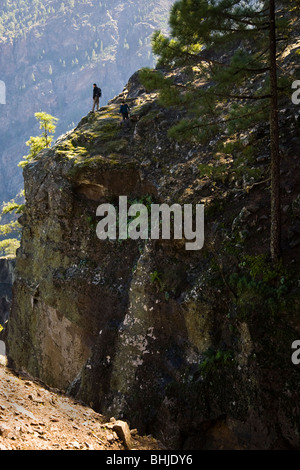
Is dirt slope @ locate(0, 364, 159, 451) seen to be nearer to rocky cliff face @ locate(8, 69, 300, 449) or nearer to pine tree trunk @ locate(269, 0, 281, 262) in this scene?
rocky cliff face @ locate(8, 69, 300, 449)

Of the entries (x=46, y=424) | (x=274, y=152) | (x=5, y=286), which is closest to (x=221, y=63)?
(x=274, y=152)

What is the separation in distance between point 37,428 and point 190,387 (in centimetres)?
480

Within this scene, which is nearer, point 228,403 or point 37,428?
point 37,428

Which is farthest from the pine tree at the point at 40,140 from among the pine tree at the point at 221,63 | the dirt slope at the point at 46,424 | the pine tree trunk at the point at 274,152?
the pine tree trunk at the point at 274,152

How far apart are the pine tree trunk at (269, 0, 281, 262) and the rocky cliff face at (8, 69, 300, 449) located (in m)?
0.53

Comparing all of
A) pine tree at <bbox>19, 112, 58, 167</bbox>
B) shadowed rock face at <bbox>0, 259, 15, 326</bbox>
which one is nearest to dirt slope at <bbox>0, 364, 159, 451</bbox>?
pine tree at <bbox>19, 112, 58, 167</bbox>

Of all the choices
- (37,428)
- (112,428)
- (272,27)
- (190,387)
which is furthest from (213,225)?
(37,428)

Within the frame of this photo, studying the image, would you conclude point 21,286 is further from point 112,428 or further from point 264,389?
point 264,389

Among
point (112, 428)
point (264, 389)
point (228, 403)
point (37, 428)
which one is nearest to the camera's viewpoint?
point (37, 428)

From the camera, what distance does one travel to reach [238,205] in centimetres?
1199

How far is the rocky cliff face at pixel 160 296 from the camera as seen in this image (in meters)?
9.46

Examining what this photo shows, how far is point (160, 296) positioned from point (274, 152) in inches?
230

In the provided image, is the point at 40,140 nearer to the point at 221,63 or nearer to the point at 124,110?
the point at 124,110

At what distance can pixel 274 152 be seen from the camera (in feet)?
30.6
